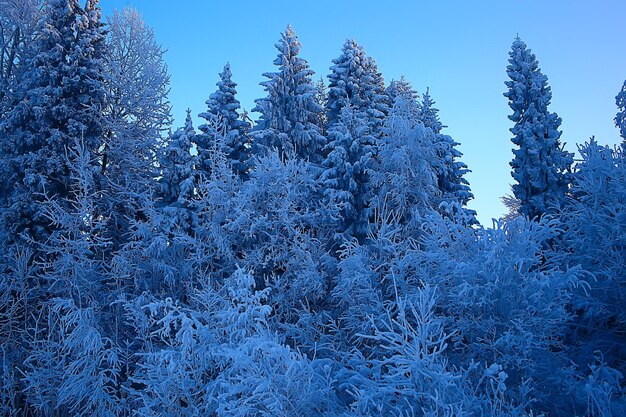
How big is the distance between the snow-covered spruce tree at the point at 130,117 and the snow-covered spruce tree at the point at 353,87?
8.34m

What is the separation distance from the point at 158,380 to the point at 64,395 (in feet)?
12.0

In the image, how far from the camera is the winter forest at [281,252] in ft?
32.3

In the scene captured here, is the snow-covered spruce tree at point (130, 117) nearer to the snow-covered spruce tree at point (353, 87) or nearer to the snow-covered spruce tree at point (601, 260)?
the snow-covered spruce tree at point (353, 87)

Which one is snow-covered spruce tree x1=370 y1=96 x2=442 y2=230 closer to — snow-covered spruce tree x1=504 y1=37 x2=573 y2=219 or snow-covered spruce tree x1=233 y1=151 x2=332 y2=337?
snow-covered spruce tree x1=233 y1=151 x2=332 y2=337

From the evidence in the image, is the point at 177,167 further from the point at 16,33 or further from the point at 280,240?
the point at 16,33

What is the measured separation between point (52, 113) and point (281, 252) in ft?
35.9

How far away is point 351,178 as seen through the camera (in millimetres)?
17969

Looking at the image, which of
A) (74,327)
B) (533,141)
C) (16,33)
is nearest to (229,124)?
(74,327)

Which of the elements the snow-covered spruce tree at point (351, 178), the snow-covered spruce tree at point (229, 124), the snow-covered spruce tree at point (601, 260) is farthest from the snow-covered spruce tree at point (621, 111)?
the snow-covered spruce tree at point (229, 124)

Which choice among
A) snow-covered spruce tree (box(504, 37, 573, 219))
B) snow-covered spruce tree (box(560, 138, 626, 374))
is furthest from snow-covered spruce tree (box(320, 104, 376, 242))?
snow-covered spruce tree (box(504, 37, 573, 219))

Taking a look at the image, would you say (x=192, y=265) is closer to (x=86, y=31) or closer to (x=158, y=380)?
(x=158, y=380)

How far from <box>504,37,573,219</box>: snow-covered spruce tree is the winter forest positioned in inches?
4.3

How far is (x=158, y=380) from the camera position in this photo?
13.2 metres

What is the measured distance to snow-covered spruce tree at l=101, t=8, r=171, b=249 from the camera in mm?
20172
